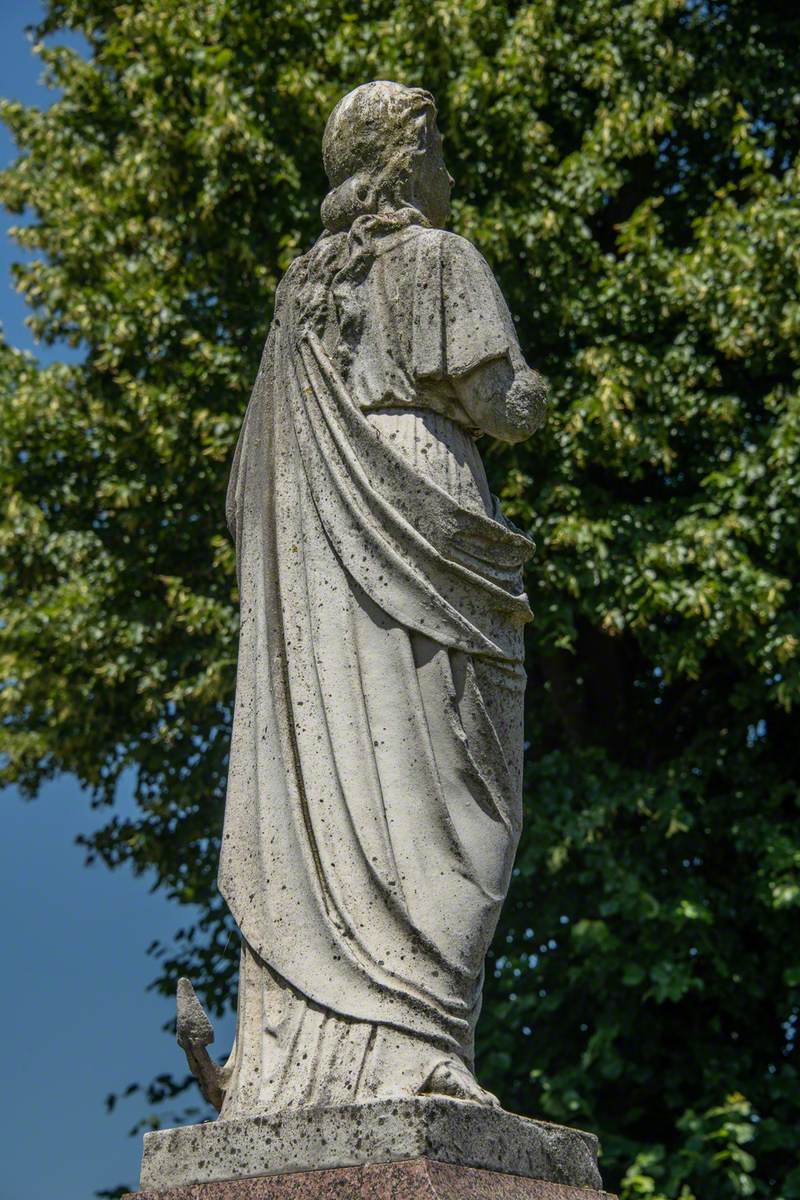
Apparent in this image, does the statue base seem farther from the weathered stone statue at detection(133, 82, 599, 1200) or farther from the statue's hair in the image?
the statue's hair

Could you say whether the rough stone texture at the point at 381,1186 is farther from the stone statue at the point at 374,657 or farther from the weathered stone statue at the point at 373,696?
the stone statue at the point at 374,657

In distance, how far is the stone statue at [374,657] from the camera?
4.86 metres

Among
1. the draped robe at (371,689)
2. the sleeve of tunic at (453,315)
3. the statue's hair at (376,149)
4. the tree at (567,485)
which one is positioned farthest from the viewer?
the tree at (567,485)

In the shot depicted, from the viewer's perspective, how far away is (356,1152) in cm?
442

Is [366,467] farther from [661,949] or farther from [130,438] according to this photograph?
[130,438]

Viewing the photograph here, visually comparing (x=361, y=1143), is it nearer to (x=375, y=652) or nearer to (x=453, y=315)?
(x=375, y=652)

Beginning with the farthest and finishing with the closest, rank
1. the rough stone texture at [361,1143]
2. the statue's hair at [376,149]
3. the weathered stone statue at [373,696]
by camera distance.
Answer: the statue's hair at [376,149] → the weathered stone statue at [373,696] → the rough stone texture at [361,1143]

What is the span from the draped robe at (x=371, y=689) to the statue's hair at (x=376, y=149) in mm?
151

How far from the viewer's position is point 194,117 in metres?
14.1

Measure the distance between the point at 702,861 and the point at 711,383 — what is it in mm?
3432

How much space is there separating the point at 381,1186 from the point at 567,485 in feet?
30.0

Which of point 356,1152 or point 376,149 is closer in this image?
point 356,1152

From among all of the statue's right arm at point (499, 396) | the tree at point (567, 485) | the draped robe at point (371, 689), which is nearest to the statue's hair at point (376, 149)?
the draped robe at point (371, 689)

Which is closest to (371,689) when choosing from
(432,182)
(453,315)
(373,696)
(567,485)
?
(373,696)
